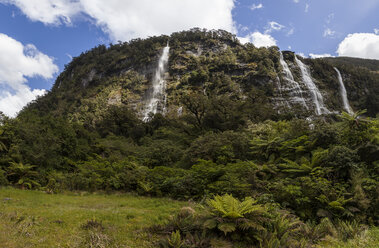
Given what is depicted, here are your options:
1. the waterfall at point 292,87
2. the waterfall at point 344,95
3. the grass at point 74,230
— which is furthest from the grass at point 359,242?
the waterfall at point 344,95

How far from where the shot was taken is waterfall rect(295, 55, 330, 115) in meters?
41.8

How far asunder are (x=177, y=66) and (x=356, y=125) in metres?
51.9

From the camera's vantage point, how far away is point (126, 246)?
506 cm

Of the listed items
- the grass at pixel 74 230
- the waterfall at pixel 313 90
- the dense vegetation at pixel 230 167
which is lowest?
the grass at pixel 74 230

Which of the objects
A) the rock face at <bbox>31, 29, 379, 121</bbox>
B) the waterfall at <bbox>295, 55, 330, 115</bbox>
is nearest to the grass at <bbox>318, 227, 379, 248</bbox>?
the rock face at <bbox>31, 29, 379, 121</bbox>

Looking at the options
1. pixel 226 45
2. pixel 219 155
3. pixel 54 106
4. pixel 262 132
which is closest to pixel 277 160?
pixel 219 155

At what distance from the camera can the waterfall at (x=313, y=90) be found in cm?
4178

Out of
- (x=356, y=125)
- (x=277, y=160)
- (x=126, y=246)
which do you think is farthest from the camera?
(x=277, y=160)

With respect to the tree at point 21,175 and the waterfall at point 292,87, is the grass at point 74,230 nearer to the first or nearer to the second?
the tree at point 21,175

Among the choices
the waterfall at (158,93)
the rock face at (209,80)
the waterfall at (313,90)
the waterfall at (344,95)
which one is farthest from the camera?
the waterfall at (158,93)

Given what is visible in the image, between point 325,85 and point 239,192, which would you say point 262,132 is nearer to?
point 239,192

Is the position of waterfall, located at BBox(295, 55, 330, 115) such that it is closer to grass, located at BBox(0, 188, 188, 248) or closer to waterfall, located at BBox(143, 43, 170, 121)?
waterfall, located at BBox(143, 43, 170, 121)

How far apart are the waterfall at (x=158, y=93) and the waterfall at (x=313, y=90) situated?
1235 inches

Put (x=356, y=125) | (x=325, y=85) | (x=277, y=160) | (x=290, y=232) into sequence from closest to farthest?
(x=290, y=232)
(x=356, y=125)
(x=277, y=160)
(x=325, y=85)
